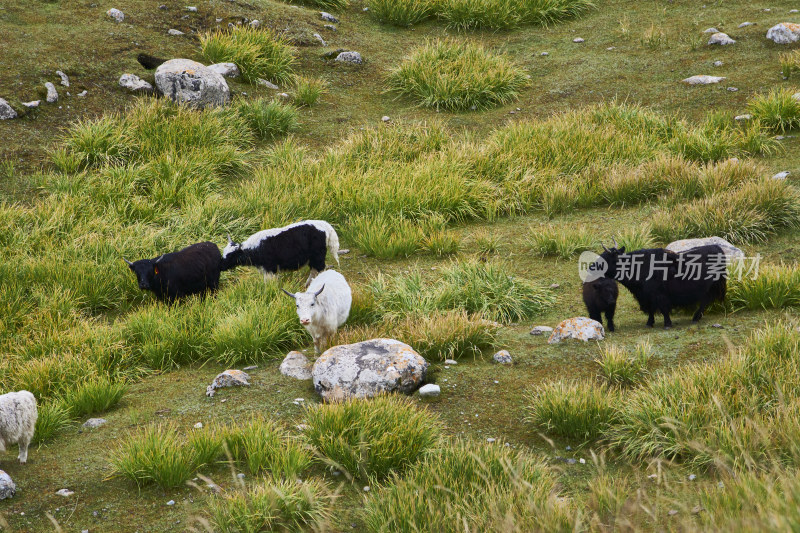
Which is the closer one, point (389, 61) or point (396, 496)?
point (396, 496)

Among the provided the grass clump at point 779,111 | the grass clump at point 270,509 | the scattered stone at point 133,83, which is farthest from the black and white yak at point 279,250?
the grass clump at point 779,111

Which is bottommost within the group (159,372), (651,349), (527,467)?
(159,372)

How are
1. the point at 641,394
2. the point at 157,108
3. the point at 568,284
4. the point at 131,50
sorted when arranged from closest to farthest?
the point at 641,394, the point at 568,284, the point at 157,108, the point at 131,50

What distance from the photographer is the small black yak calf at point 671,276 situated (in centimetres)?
643

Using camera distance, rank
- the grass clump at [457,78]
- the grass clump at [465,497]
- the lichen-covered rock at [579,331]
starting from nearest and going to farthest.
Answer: the grass clump at [465,497] → the lichen-covered rock at [579,331] → the grass clump at [457,78]

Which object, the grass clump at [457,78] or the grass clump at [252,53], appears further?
the grass clump at [252,53]

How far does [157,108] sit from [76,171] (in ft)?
5.17

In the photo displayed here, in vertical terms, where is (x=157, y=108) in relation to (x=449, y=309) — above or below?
above

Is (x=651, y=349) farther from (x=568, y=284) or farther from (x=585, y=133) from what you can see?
(x=585, y=133)

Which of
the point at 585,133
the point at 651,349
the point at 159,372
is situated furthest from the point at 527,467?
the point at 585,133

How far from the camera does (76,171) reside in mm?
10188

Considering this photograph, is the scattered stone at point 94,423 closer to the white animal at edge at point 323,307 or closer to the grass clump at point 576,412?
the white animal at edge at point 323,307

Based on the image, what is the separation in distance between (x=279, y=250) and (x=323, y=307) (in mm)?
1804

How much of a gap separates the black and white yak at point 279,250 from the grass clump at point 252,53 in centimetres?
571
